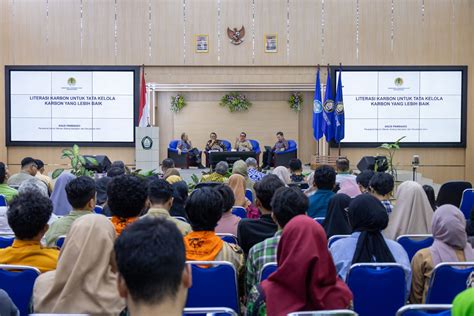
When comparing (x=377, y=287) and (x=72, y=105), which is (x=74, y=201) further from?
(x=72, y=105)

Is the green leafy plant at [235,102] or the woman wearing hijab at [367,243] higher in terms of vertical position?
the green leafy plant at [235,102]

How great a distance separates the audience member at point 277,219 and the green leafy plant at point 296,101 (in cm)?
1218

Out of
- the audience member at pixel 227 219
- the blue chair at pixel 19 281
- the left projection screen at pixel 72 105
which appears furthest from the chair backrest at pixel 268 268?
the left projection screen at pixel 72 105

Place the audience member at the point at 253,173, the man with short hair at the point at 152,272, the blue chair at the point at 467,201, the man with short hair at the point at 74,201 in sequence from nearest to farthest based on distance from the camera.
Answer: the man with short hair at the point at 152,272
the man with short hair at the point at 74,201
the blue chair at the point at 467,201
the audience member at the point at 253,173

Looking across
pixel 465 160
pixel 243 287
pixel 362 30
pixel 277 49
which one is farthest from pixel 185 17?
pixel 243 287

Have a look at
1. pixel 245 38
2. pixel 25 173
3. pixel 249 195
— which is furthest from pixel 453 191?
pixel 245 38

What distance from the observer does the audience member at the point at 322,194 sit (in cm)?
602

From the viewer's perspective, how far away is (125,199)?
12.6 ft

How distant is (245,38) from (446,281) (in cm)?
1211

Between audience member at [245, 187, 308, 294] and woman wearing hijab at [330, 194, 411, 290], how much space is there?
39cm

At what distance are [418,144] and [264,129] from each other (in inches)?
154

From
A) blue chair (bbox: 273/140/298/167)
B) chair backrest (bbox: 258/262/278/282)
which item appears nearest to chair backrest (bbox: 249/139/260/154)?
blue chair (bbox: 273/140/298/167)

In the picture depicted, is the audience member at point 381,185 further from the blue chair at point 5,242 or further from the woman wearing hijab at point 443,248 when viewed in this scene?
the blue chair at point 5,242

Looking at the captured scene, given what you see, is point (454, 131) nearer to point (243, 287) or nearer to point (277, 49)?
point (277, 49)
